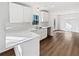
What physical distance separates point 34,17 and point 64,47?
1.21 metres

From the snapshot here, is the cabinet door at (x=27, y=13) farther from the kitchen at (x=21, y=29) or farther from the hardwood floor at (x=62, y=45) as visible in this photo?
the hardwood floor at (x=62, y=45)

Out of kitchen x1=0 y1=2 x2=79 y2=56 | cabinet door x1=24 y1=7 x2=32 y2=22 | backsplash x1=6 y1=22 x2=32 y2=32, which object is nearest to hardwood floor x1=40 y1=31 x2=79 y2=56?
kitchen x1=0 y1=2 x2=79 y2=56

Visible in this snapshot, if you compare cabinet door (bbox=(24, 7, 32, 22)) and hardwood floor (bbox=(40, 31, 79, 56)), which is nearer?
cabinet door (bbox=(24, 7, 32, 22))

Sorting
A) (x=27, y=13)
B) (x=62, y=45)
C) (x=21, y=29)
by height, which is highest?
(x=27, y=13)

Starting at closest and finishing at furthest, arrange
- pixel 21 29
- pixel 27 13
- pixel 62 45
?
1. pixel 27 13
2. pixel 21 29
3. pixel 62 45

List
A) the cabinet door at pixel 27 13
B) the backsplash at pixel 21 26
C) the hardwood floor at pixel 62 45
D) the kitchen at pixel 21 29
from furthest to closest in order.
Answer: the hardwood floor at pixel 62 45, the backsplash at pixel 21 26, the cabinet door at pixel 27 13, the kitchen at pixel 21 29

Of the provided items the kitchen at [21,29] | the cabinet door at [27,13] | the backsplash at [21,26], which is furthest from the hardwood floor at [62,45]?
the cabinet door at [27,13]

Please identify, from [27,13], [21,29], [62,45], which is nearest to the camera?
[27,13]

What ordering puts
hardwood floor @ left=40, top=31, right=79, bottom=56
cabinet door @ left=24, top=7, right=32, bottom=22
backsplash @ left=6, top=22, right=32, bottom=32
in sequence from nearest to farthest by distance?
1. cabinet door @ left=24, top=7, right=32, bottom=22
2. backsplash @ left=6, top=22, right=32, bottom=32
3. hardwood floor @ left=40, top=31, right=79, bottom=56

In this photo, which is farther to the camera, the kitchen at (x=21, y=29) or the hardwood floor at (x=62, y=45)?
the hardwood floor at (x=62, y=45)

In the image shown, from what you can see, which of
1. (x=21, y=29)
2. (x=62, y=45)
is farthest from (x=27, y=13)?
(x=62, y=45)

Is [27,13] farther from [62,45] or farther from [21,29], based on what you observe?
[62,45]

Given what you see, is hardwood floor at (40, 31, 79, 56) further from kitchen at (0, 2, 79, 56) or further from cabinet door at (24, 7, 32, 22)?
cabinet door at (24, 7, 32, 22)

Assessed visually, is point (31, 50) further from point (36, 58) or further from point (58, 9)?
point (58, 9)
